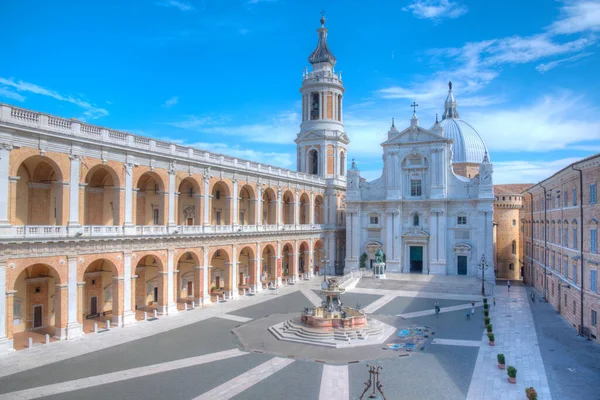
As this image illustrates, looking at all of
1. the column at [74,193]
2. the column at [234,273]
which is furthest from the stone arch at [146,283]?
the column at [74,193]

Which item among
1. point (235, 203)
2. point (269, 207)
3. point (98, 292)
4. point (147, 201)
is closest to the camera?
point (98, 292)

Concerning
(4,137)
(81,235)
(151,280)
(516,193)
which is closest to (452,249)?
(516,193)

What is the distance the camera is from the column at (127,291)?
3105 centimetres

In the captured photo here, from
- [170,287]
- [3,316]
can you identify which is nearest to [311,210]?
[170,287]

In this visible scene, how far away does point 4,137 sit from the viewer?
24359 millimetres

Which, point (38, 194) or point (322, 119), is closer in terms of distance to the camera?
point (38, 194)

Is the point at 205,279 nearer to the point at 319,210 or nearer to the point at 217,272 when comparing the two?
the point at 217,272

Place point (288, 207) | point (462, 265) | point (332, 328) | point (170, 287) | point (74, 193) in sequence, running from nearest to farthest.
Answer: point (74, 193)
point (332, 328)
point (170, 287)
point (462, 265)
point (288, 207)

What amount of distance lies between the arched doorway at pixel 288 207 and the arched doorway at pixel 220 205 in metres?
9.60

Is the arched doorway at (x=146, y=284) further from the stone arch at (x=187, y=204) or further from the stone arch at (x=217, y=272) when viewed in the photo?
the stone arch at (x=217, y=272)

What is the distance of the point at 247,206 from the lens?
1907 inches

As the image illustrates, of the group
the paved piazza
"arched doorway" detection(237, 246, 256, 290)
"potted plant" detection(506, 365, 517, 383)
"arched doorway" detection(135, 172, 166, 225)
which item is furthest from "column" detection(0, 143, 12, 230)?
"potted plant" detection(506, 365, 517, 383)

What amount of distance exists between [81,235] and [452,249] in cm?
4137

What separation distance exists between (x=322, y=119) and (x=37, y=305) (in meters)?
41.4
